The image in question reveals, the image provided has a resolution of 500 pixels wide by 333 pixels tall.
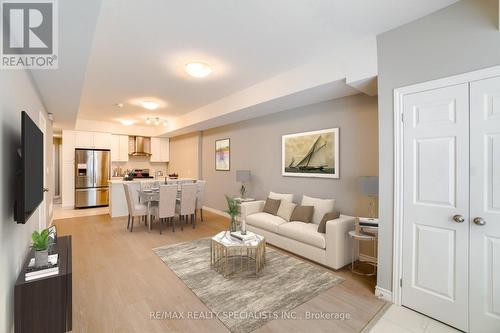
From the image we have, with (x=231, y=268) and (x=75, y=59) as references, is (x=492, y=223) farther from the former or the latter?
(x=75, y=59)

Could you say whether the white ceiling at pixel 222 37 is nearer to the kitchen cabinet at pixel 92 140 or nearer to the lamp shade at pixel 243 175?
the lamp shade at pixel 243 175

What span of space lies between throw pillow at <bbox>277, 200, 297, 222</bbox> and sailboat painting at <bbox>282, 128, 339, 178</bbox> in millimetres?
622

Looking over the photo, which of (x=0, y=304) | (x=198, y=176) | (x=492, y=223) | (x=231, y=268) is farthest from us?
(x=198, y=176)

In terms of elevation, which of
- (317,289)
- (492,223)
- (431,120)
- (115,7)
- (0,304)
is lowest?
(317,289)

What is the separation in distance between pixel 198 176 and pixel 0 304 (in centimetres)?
610

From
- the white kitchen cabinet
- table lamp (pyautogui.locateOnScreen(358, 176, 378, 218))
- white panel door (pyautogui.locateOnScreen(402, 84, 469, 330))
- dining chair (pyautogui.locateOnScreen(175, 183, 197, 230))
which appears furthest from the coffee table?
the white kitchen cabinet

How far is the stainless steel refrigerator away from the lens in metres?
7.31

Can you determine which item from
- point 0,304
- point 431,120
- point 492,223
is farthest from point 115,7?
point 492,223

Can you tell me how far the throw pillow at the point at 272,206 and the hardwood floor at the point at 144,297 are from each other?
63.3 inches

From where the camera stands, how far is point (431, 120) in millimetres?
2236

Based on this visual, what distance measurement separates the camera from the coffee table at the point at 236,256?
9.71 ft

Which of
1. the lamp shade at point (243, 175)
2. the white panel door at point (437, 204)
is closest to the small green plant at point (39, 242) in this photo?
the white panel door at point (437, 204)

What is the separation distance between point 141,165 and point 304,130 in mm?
7011

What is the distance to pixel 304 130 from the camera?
14.7ft
